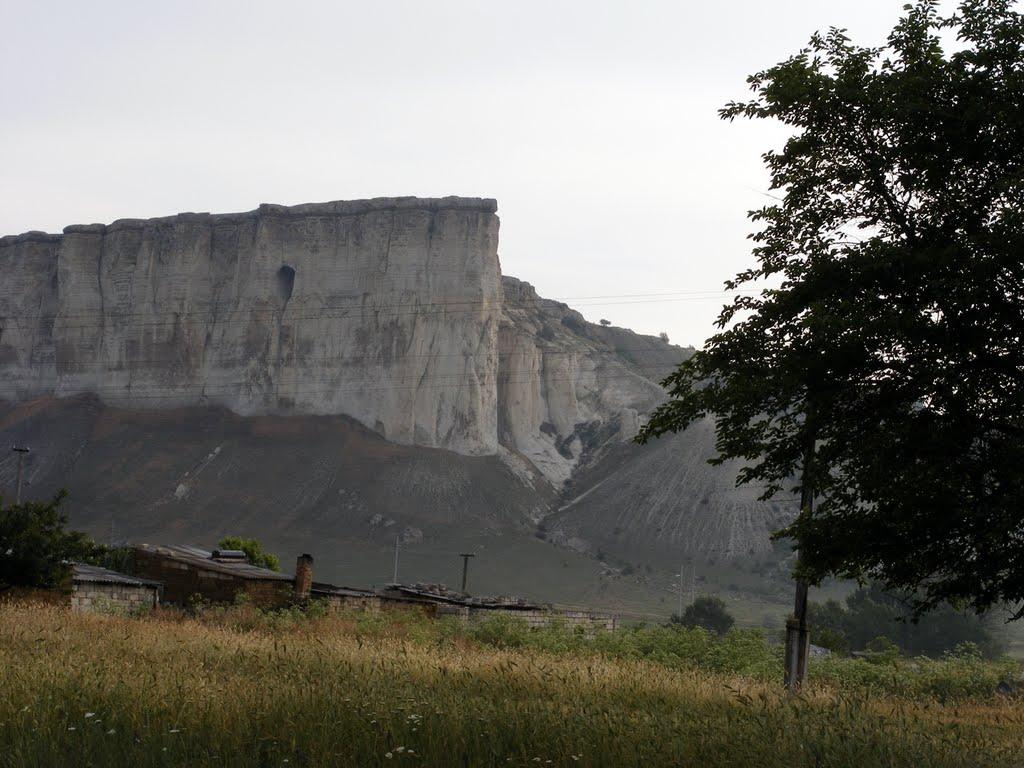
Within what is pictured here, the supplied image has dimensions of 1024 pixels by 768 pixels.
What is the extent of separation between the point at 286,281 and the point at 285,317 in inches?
200

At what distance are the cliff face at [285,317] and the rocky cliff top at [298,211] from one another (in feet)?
0.62

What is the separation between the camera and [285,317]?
401 ft

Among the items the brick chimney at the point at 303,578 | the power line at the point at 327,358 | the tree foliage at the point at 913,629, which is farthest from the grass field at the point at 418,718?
the power line at the point at 327,358

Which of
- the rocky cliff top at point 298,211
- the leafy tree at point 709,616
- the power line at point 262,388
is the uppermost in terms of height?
the rocky cliff top at point 298,211

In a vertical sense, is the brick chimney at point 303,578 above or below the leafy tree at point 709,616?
above

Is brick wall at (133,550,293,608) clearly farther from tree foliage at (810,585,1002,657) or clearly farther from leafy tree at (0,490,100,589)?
tree foliage at (810,585,1002,657)

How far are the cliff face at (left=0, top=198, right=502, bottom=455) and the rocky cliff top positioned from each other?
19cm

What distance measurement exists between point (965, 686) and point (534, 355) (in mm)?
104439

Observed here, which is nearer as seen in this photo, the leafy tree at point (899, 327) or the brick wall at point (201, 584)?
the leafy tree at point (899, 327)

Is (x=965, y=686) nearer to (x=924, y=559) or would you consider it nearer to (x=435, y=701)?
(x=924, y=559)

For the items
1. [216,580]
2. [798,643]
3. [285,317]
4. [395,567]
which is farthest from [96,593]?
[285,317]

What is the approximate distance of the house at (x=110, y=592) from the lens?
31.0m

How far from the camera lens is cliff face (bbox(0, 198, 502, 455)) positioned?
118875mm

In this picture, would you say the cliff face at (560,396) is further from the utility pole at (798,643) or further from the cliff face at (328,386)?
the utility pole at (798,643)
